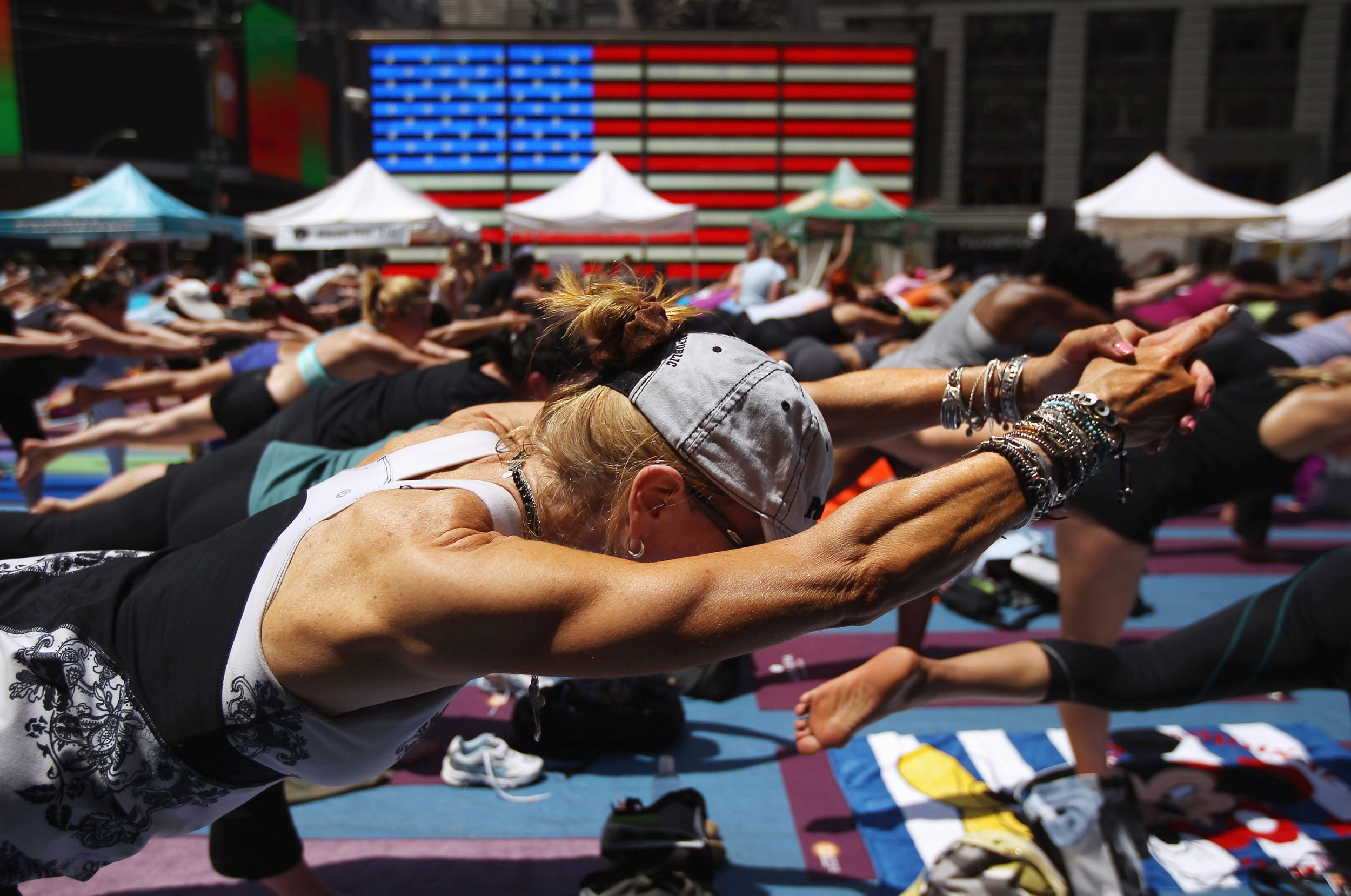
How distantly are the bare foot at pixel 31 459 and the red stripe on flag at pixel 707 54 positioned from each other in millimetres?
14990

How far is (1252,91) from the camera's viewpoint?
3081cm

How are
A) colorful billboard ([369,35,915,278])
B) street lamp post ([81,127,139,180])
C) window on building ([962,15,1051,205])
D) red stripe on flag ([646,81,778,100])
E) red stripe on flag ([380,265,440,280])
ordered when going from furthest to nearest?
window on building ([962,15,1051,205])
street lamp post ([81,127,139,180])
red stripe on flag ([646,81,778,100])
red stripe on flag ([380,265,440,280])
colorful billboard ([369,35,915,278])

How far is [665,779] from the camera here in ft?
9.74

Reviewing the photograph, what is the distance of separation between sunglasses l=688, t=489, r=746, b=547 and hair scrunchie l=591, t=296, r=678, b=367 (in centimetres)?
23

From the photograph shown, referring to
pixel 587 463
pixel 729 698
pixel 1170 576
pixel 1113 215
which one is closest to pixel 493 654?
pixel 587 463

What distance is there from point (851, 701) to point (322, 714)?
4.68 ft

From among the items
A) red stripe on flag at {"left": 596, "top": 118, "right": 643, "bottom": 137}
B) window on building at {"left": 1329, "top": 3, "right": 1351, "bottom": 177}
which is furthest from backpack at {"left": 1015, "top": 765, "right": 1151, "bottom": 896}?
window on building at {"left": 1329, "top": 3, "right": 1351, "bottom": 177}

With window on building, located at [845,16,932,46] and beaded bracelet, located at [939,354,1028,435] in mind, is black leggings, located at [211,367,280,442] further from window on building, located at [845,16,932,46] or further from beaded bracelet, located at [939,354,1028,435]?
window on building, located at [845,16,932,46]

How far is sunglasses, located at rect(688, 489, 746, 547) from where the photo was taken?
1355 mm

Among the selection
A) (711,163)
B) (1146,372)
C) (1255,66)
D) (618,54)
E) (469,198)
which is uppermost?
(1255,66)

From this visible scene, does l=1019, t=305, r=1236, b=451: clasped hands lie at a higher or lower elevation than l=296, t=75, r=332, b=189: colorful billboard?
lower

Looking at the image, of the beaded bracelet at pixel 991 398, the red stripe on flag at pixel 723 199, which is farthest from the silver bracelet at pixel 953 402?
the red stripe on flag at pixel 723 199

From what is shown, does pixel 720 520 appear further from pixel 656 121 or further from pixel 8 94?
pixel 8 94

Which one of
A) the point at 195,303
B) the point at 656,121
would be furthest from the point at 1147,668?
the point at 656,121
